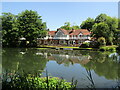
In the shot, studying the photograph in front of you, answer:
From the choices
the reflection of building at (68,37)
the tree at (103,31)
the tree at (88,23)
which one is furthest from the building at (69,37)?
the tree at (103,31)

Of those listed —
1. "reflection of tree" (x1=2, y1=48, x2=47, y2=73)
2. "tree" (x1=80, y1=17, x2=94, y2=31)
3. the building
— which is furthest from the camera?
"tree" (x1=80, y1=17, x2=94, y2=31)

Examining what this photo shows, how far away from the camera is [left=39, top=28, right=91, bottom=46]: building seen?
40656mm

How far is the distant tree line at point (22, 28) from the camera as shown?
111 feet

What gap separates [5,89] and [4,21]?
33.7m

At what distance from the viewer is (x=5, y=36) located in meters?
34.3

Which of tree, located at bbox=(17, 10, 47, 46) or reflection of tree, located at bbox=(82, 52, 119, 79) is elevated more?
tree, located at bbox=(17, 10, 47, 46)

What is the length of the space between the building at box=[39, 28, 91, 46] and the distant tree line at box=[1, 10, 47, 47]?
20.9 feet

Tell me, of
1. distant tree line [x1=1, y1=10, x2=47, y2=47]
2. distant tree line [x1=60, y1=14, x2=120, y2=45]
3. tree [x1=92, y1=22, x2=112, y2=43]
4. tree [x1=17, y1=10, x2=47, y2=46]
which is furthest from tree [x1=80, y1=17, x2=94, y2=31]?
tree [x1=92, y1=22, x2=112, y2=43]

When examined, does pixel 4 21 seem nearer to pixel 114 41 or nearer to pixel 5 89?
pixel 114 41

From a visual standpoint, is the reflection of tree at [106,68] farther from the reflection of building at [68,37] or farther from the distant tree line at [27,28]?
the reflection of building at [68,37]

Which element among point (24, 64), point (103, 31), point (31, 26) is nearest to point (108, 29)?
point (103, 31)

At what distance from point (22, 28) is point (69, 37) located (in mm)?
14513

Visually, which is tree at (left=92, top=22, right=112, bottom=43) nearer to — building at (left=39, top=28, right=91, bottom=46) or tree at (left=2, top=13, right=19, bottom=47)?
building at (left=39, top=28, right=91, bottom=46)

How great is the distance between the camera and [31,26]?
33.7 metres
